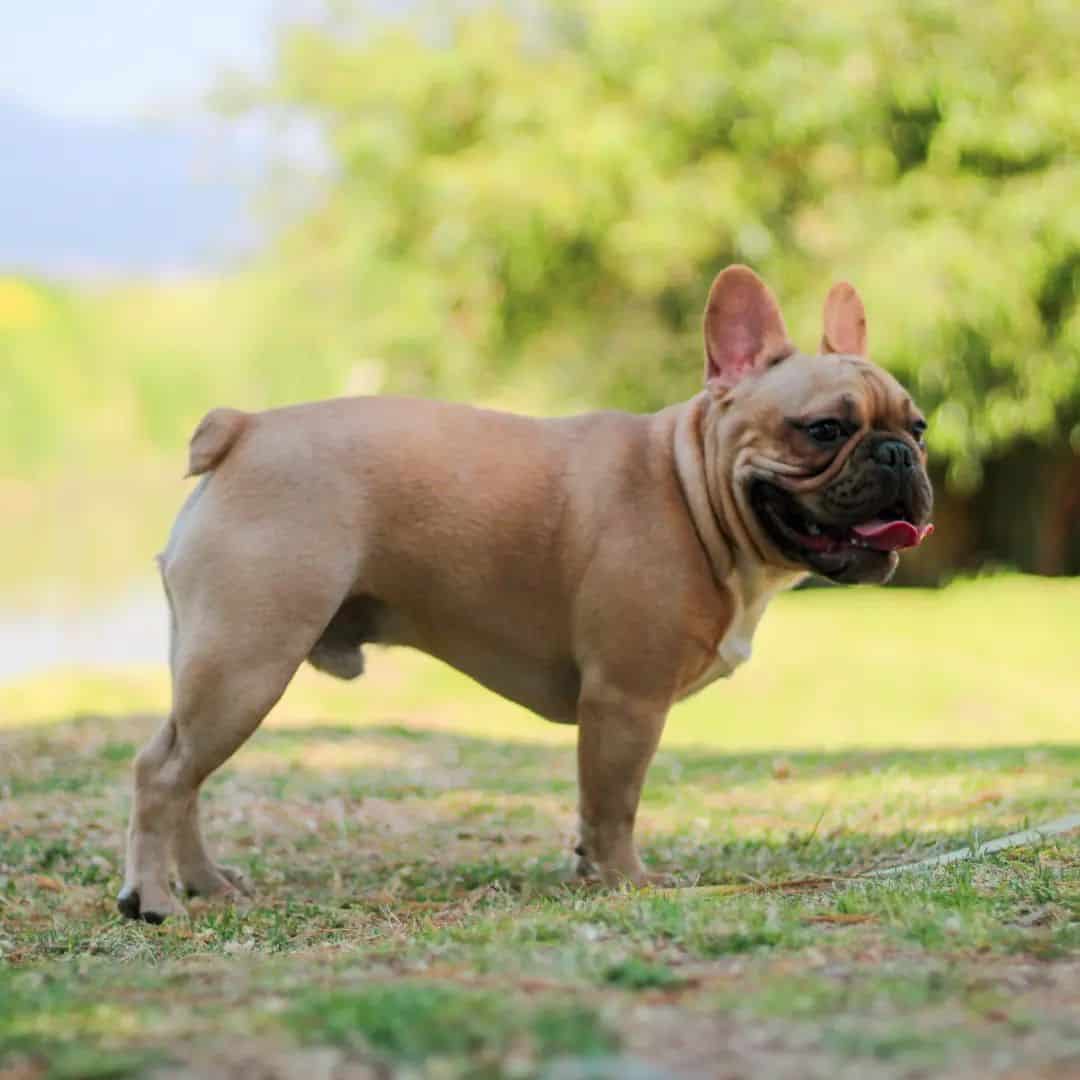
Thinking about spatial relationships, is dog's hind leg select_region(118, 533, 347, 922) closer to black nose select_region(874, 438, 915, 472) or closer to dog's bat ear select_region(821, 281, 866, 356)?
black nose select_region(874, 438, 915, 472)

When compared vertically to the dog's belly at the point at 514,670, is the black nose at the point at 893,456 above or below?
above

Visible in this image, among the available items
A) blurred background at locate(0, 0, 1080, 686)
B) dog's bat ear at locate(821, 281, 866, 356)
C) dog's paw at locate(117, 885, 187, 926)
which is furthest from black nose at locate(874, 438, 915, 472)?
blurred background at locate(0, 0, 1080, 686)

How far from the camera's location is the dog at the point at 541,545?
16.5ft

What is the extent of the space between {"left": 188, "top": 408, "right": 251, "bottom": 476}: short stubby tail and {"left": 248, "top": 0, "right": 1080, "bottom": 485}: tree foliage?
41.8 feet

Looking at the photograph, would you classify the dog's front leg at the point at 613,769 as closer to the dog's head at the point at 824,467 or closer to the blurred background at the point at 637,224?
the dog's head at the point at 824,467

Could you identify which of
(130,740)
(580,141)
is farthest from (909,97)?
(130,740)

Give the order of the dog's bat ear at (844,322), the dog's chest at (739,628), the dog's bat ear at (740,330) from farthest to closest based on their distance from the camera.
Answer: the dog's bat ear at (844,322) < the dog's bat ear at (740,330) < the dog's chest at (739,628)

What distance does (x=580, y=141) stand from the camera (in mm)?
18141

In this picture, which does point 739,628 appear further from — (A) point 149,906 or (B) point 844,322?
(A) point 149,906

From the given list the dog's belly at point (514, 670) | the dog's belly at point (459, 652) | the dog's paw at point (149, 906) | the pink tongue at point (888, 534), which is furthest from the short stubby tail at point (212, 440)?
the pink tongue at point (888, 534)

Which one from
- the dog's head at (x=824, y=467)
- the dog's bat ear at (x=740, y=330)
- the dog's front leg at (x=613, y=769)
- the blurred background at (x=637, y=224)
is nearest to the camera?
the dog's head at (x=824, y=467)

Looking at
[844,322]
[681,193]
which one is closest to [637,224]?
[681,193]

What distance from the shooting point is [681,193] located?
59.9 ft

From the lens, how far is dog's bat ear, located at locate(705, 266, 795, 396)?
5438mm
